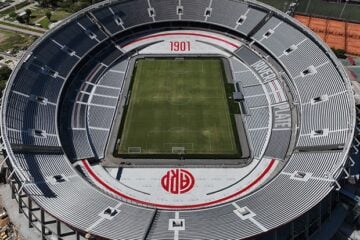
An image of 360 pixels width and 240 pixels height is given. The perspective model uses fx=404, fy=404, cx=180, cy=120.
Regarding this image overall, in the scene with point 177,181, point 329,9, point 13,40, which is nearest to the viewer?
point 177,181

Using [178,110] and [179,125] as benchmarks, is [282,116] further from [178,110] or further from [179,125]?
[178,110]

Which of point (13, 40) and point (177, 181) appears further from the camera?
point (13, 40)

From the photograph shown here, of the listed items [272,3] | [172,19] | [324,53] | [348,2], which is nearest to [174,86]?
[172,19]

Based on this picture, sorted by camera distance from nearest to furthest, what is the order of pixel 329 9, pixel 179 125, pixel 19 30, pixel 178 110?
pixel 179 125, pixel 178 110, pixel 329 9, pixel 19 30

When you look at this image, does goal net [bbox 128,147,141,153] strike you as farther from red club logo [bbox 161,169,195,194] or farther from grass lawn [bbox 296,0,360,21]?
grass lawn [bbox 296,0,360,21]

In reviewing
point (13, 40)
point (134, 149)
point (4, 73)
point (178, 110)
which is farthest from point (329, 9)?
point (13, 40)

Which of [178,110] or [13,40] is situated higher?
[13,40]
